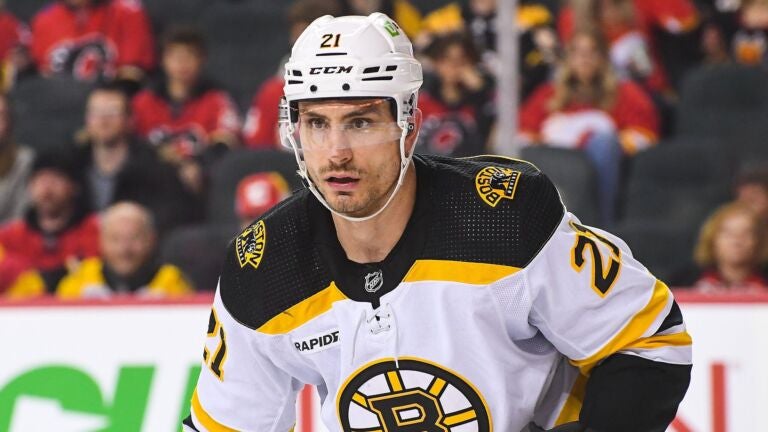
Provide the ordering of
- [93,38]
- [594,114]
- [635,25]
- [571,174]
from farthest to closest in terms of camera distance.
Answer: [93,38] < [635,25] < [594,114] < [571,174]

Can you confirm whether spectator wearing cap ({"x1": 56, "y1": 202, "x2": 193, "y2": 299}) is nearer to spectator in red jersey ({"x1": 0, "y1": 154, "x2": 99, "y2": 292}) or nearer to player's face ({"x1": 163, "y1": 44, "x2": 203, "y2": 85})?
spectator in red jersey ({"x1": 0, "y1": 154, "x2": 99, "y2": 292})

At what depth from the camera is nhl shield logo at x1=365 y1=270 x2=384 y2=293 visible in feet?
7.87

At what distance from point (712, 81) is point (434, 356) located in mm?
3614

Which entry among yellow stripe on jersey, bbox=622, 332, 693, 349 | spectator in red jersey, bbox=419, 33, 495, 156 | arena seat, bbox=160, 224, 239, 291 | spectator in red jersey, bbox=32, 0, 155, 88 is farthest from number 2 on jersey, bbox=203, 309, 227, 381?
spectator in red jersey, bbox=32, 0, 155, 88

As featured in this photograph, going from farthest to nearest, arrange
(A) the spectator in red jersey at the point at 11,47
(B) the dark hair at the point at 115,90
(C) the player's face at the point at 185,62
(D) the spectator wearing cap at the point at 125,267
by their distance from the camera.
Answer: (A) the spectator in red jersey at the point at 11,47 → (C) the player's face at the point at 185,62 → (B) the dark hair at the point at 115,90 → (D) the spectator wearing cap at the point at 125,267

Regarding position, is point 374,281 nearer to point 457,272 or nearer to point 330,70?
point 457,272

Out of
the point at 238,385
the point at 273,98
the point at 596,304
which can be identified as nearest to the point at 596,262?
the point at 596,304

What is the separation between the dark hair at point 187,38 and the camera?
6.14 meters

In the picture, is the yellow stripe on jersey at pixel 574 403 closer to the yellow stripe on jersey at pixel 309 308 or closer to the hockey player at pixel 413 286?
the hockey player at pixel 413 286

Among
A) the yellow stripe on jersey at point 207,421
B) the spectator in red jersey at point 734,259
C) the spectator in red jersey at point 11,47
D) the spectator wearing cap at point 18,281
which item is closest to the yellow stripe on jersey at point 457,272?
the yellow stripe on jersey at point 207,421

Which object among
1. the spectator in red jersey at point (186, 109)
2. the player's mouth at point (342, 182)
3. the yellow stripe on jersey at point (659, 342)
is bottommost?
the spectator in red jersey at point (186, 109)

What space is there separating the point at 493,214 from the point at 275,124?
3.54 meters

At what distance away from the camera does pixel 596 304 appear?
91.7 inches

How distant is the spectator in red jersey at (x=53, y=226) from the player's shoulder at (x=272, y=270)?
284 centimetres
